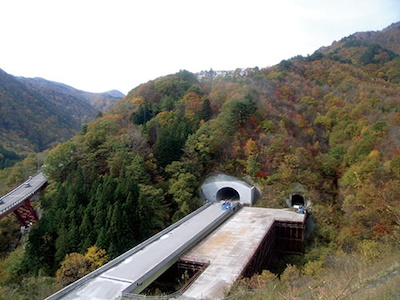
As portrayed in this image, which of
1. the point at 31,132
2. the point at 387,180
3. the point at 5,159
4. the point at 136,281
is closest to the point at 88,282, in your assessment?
the point at 136,281

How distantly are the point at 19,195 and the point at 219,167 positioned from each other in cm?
1823

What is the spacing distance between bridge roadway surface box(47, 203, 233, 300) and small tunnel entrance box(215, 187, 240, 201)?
7.08 meters

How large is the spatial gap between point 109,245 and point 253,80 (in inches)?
1205

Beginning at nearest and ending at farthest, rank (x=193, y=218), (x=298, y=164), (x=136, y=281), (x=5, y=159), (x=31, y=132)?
(x=136, y=281), (x=193, y=218), (x=298, y=164), (x=5, y=159), (x=31, y=132)

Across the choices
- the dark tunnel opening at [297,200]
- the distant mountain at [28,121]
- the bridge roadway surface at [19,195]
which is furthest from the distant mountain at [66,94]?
the dark tunnel opening at [297,200]

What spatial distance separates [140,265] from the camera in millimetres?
15078

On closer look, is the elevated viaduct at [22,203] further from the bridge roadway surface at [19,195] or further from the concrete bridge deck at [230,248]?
the concrete bridge deck at [230,248]

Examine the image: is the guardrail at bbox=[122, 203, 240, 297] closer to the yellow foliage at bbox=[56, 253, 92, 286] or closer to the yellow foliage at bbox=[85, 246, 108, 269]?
the yellow foliage at bbox=[85, 246, 108, 269]

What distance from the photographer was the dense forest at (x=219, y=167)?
19000 mm

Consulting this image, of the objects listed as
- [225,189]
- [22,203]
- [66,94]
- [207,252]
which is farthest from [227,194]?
[66,94]

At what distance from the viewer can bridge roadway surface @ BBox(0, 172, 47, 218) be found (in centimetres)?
2480

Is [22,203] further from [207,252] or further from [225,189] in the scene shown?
[207,252]

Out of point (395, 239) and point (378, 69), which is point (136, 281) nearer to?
point (395, 239)

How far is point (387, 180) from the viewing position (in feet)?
68.5
